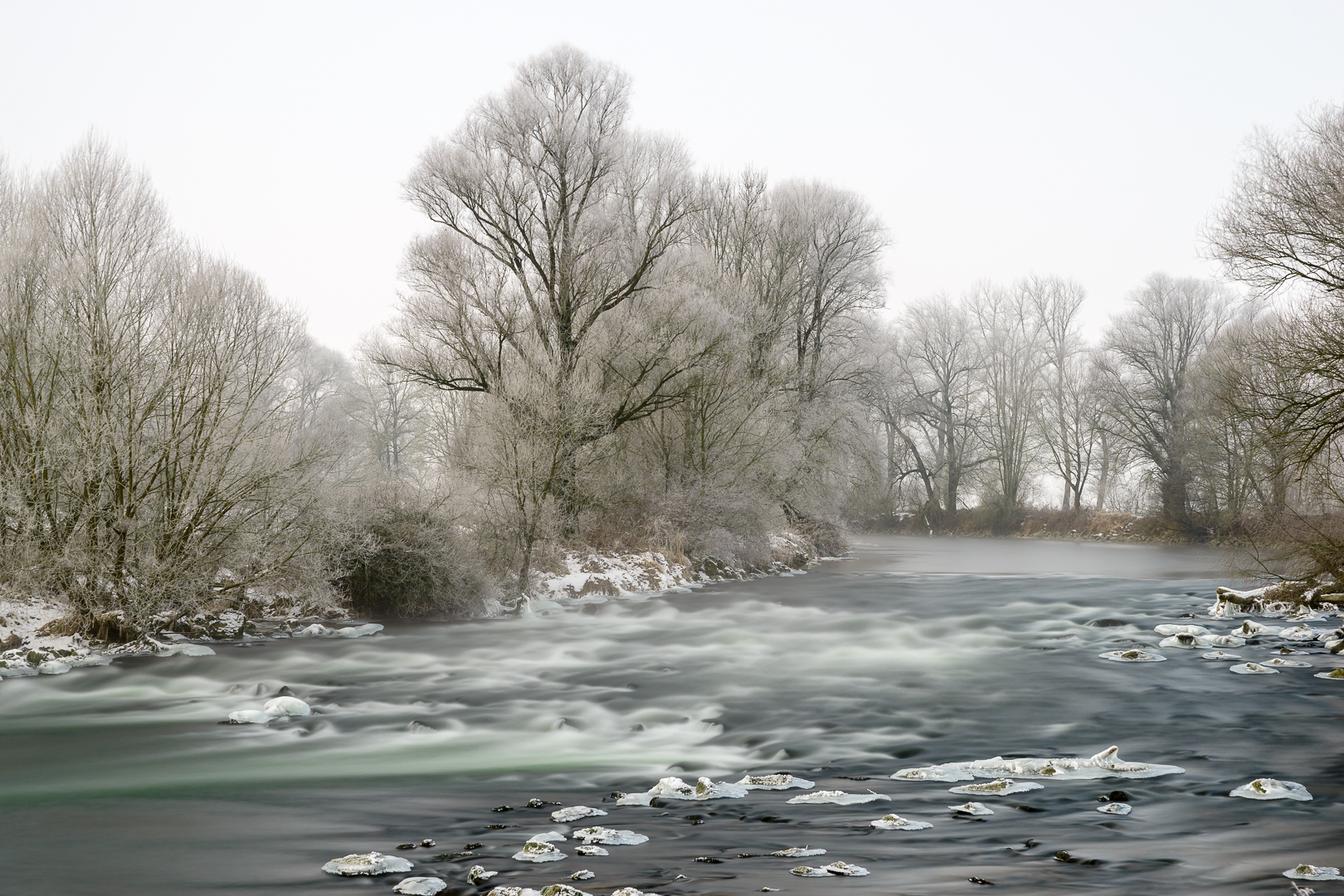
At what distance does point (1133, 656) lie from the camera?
587 inches

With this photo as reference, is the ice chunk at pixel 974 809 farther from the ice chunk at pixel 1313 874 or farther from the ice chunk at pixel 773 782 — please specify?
the ice chunk at pixel 1313 874

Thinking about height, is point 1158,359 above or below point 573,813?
above

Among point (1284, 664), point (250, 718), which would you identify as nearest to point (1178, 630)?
point (1284, 664)

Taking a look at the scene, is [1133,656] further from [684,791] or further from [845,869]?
[845,869]

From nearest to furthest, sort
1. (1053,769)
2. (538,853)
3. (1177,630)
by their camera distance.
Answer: (538,853) → (1053,769) → (1177,630)

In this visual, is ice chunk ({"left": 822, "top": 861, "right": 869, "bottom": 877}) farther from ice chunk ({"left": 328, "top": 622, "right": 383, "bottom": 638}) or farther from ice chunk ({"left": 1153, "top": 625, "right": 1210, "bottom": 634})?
ice chunk ({"left": 328, "top": 622, "right": 383, "bottom": 638})

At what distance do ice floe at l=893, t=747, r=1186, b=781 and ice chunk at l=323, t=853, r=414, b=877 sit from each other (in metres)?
4.20

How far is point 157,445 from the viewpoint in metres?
15.5

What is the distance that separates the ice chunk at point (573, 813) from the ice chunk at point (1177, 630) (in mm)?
13018

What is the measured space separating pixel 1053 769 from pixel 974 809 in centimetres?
154

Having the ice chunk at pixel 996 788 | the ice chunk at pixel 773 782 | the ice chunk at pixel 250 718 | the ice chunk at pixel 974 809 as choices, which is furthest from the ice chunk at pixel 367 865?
the ice chunk at pixel 250 718

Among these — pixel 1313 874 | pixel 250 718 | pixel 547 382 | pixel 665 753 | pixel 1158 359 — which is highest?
pixel 1158 359

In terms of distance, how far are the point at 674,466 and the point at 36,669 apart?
1966 centimetres

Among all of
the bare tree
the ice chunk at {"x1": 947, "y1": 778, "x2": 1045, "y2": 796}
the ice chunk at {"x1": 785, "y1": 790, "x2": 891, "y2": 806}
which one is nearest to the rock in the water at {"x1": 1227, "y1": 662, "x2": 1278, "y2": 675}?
the ice chunk at {"x1": 947, "y1": 778, "x2": 1045, "y2": 796}
